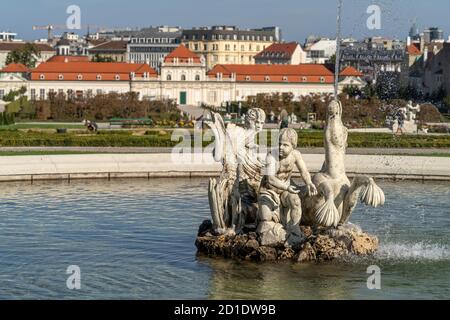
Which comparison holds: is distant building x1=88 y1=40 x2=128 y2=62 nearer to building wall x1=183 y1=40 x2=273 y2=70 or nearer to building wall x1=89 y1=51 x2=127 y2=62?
building wall x1=89 y1=51 x2=127 y2=62

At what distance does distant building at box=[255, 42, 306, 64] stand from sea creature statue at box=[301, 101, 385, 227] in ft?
386

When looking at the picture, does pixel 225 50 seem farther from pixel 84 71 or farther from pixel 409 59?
pixel 84 71

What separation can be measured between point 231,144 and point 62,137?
24.3 m

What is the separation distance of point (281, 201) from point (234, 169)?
1.13m

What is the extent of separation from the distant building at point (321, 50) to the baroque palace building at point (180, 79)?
5655 cm

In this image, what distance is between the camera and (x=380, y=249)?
782 inches

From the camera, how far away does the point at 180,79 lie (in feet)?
328

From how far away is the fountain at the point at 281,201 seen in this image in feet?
62.0

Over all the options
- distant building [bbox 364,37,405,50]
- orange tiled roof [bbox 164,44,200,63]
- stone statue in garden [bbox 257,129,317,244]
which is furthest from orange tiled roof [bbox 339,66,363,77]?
stone statue in garden [bbox 257,129,317,244]

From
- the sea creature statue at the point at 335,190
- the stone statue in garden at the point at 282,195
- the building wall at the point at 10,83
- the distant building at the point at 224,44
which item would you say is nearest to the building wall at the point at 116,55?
the distant building at the point at 224,44

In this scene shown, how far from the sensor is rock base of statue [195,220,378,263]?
18.8 m

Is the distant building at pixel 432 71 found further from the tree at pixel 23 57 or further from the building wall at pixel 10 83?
the tree at pixel 23 57
